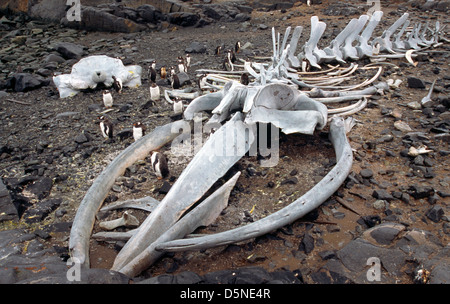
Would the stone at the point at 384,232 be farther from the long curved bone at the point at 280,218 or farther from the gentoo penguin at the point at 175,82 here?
the gentoo penguin at the point at 175,82

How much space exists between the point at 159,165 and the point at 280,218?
1.66 metres

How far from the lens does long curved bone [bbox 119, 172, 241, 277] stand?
8.65ft

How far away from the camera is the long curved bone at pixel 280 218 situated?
8.51ft

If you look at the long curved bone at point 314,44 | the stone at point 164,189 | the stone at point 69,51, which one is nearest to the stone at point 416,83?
the long curved bone at point 314,44

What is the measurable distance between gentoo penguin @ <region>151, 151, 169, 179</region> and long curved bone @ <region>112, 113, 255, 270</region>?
2.74 ft

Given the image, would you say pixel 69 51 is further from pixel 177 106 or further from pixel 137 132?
pixel 137 132

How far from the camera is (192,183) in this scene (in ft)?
10.2

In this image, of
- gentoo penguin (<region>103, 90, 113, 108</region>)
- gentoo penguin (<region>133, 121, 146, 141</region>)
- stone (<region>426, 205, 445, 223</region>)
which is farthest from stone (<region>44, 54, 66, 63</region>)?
stone (<region>426, 205, 445, 223</region>)

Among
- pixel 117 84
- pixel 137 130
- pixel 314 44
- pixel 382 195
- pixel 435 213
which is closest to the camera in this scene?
pixel 435 213

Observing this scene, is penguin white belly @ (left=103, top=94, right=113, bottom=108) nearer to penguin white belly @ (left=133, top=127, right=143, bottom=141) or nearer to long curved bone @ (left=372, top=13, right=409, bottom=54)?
penguin white belly @ (left=133, top=127, right=143, bottom=141)

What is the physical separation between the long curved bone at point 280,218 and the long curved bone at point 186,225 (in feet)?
0.39

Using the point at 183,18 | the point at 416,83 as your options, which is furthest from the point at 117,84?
the point at 183,18
